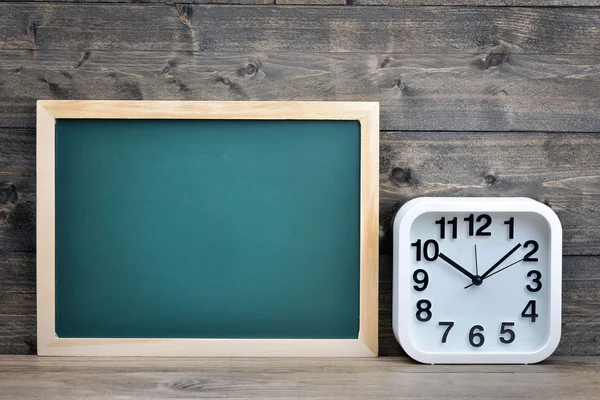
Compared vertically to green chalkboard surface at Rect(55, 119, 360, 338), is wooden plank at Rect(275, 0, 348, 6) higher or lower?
higher

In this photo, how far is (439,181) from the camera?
0.91m

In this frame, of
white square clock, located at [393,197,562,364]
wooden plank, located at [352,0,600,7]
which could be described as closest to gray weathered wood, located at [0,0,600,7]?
wooden plank, located at [352,0,600,7]

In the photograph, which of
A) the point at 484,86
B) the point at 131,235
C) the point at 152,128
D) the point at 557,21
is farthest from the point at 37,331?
the point at 557,21

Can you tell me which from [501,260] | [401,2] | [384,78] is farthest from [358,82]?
[501,260]

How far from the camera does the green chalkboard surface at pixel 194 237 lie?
0.89 m

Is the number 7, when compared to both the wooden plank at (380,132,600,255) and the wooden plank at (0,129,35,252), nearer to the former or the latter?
the wooden plank at (380,132,600,255)

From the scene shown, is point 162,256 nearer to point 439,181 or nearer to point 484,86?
point 439,181

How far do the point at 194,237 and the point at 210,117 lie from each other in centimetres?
19

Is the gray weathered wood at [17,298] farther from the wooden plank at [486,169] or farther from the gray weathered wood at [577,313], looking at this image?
the gray weathered wood at [577,313]

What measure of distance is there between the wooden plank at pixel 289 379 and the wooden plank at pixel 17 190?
0.18 meters

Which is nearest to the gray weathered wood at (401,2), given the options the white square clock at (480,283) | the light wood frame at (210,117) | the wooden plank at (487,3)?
the wooden plank at (487,3)

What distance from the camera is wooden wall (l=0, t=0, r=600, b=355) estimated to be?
2.95ft

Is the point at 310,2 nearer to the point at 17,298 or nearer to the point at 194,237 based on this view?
the point at 194,237

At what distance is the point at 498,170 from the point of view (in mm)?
907
